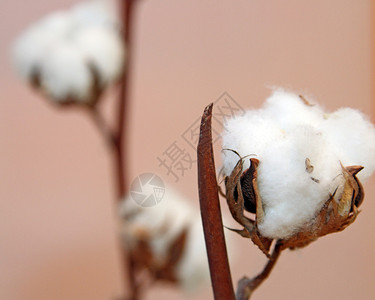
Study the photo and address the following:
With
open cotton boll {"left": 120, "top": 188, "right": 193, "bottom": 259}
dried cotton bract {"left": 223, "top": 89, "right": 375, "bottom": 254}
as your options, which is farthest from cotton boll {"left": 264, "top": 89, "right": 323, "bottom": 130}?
open cotton boll {"left": 120, "top": 188, "right": 193, "bottom": 259}

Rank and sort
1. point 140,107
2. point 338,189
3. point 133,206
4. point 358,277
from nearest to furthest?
point 338,189
point 133,206
point 358,277
point 140,107

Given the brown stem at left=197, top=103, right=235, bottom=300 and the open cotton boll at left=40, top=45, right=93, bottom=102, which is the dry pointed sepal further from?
the open cotton boll at left=40, top=45, right=93, bottom=102

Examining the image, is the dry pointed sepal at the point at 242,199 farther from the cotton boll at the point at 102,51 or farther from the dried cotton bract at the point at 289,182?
the cotton boll at the point at 102,51

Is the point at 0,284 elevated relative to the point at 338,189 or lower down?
elevated

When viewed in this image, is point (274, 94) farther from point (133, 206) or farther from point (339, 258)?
point (339, 258)

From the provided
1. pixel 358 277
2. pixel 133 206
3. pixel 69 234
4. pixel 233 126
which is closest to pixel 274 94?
pixel 233 126
